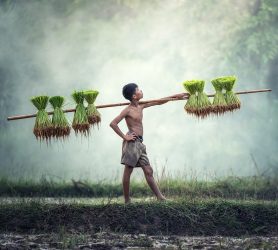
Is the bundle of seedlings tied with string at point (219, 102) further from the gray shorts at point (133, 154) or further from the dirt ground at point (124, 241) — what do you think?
the dirt ground at point (124, 241)

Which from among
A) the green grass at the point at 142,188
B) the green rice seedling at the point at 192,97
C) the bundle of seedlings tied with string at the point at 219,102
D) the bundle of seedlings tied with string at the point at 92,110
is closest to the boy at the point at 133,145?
the bundle of seedlings tied with string at the point at 92,110

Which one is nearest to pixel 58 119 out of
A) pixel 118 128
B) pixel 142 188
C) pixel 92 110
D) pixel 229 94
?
pixel 92 110

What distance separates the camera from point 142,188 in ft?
39.6

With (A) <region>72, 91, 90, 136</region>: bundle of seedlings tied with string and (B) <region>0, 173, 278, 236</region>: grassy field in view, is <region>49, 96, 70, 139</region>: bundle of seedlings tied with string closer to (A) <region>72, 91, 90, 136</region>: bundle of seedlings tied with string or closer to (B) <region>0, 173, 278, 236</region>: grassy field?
(A) <region>72, 91, 90, 136</region>: bundle of seedlings tied with string

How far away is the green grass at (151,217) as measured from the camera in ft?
27.3

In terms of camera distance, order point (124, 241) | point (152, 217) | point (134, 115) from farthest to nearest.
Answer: point (134, 115), point (152, 217), point (124, 241)

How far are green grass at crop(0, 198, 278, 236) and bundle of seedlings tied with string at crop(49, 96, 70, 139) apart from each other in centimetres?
93

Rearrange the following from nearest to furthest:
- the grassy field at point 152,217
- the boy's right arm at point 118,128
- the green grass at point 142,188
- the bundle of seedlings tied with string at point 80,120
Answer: the grassy field at point 152,217, the boy's right arm at point 118,128, the bundle of seedlings tied with string at point 80,120, the green grass at point 142,188

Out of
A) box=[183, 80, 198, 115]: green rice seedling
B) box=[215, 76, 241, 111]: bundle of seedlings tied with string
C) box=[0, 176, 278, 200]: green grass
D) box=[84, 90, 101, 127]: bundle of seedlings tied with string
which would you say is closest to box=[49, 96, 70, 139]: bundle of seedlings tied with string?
box=[84, 90, 101, 127]: bundle of seedlings tied with string

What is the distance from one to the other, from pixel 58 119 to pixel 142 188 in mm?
3228

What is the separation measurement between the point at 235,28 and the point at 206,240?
32.2ft

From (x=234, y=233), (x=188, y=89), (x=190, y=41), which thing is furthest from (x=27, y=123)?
(x=234, y=233)

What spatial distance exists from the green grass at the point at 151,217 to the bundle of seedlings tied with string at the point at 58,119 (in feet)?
3.06

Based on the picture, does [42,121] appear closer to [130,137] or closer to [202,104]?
[130,137]
